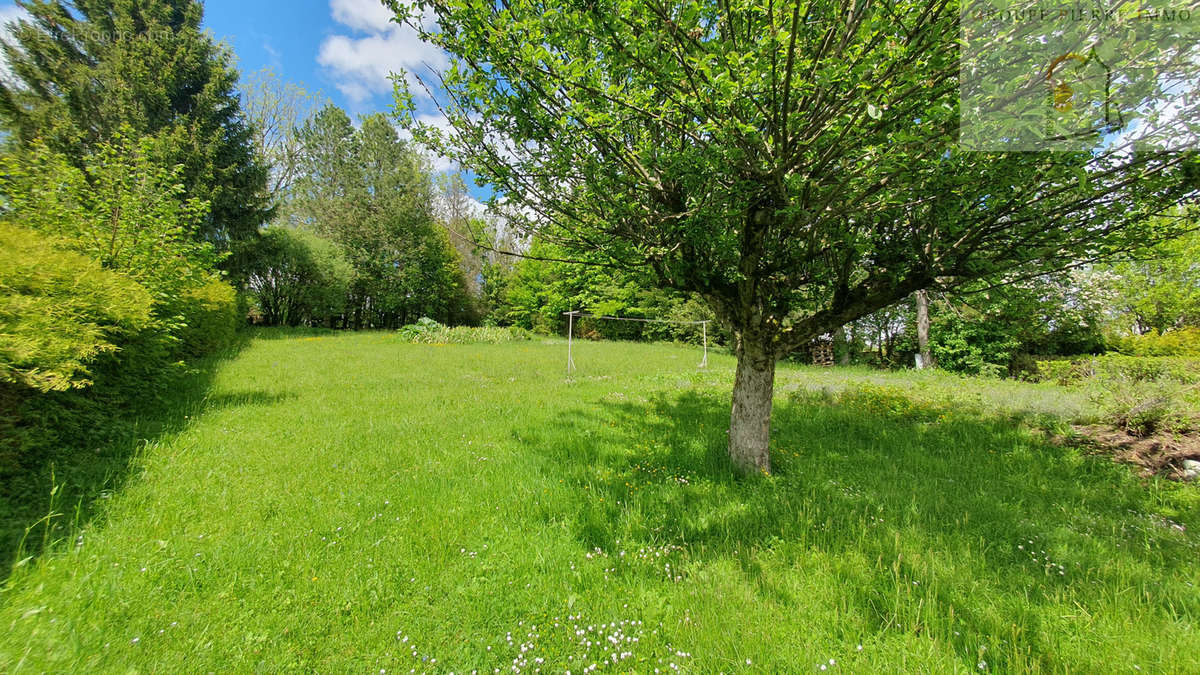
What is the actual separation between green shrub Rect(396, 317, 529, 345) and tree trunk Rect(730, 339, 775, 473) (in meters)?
18.6

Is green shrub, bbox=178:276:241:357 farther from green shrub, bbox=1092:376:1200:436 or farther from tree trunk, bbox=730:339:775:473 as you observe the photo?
green shrub, bbox=1092:376:1200:436

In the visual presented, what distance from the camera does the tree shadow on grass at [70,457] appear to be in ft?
8.84

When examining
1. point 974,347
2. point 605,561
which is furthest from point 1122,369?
point 605,561

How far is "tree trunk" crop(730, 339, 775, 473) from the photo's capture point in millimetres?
3982

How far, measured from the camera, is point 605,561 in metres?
2.63

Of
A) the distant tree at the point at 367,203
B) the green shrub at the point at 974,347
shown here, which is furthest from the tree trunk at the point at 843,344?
the distant tree at the point at 367,203

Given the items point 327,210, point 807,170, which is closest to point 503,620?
point 807,170

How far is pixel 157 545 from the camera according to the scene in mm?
2658

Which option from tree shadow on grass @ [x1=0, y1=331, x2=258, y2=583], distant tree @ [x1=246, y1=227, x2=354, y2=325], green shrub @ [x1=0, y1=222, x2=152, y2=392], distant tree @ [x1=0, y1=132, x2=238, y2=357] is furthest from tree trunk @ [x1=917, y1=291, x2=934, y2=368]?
distant tree @ [x1=246, y1=227, x2=354, y2=325]

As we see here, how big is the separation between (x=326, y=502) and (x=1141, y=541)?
6.50 metres

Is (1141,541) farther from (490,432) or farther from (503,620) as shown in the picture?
(490,432)

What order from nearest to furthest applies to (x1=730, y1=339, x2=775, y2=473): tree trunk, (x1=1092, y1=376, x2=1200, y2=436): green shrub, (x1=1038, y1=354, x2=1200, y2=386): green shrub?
(x1=730, y1=339, x2=775, y2=473): tree trunk < (x1=1092, y1=376, x2=1200, y2=436): green shrub < (x1=1038, y1=354, x2=1200, y2=386): green shrub

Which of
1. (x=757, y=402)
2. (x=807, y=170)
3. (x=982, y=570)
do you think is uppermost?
(x=807, y=170)

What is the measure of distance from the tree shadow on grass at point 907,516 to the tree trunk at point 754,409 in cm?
24
